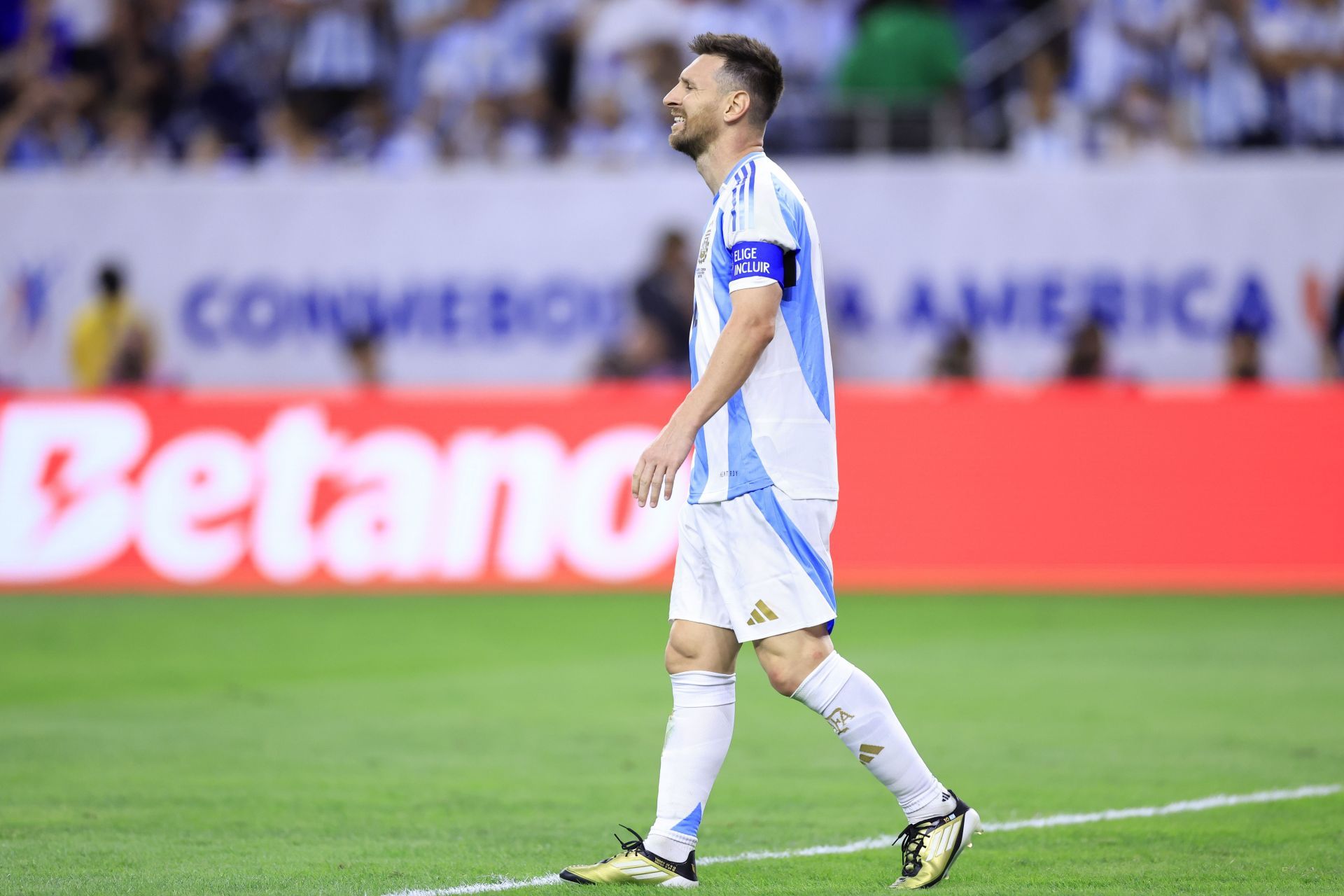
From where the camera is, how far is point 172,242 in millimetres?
17422

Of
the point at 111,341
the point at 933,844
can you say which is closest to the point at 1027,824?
the point at 933,844

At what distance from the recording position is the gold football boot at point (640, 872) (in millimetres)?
5180

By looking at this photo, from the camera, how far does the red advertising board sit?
1348cm

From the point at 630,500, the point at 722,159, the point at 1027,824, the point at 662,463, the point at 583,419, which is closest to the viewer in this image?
the point at 662,463

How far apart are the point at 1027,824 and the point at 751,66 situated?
2.74 metres

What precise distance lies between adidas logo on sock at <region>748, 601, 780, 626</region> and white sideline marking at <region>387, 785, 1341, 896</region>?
0.93 meters

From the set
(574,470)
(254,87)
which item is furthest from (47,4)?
(574,470)

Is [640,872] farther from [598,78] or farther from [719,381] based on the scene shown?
[598,78]

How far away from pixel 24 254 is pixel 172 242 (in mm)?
1432

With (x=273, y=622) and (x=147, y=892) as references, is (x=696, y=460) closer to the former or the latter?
(x=147, y=892)

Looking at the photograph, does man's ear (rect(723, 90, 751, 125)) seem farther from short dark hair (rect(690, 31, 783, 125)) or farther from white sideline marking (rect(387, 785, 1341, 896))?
white sideline marking (rect(387, 785, 1341, 896))

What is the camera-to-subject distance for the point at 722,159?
5391 mm

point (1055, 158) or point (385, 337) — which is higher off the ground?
point (1055, 158)

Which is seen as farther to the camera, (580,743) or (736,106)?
(580,743)
